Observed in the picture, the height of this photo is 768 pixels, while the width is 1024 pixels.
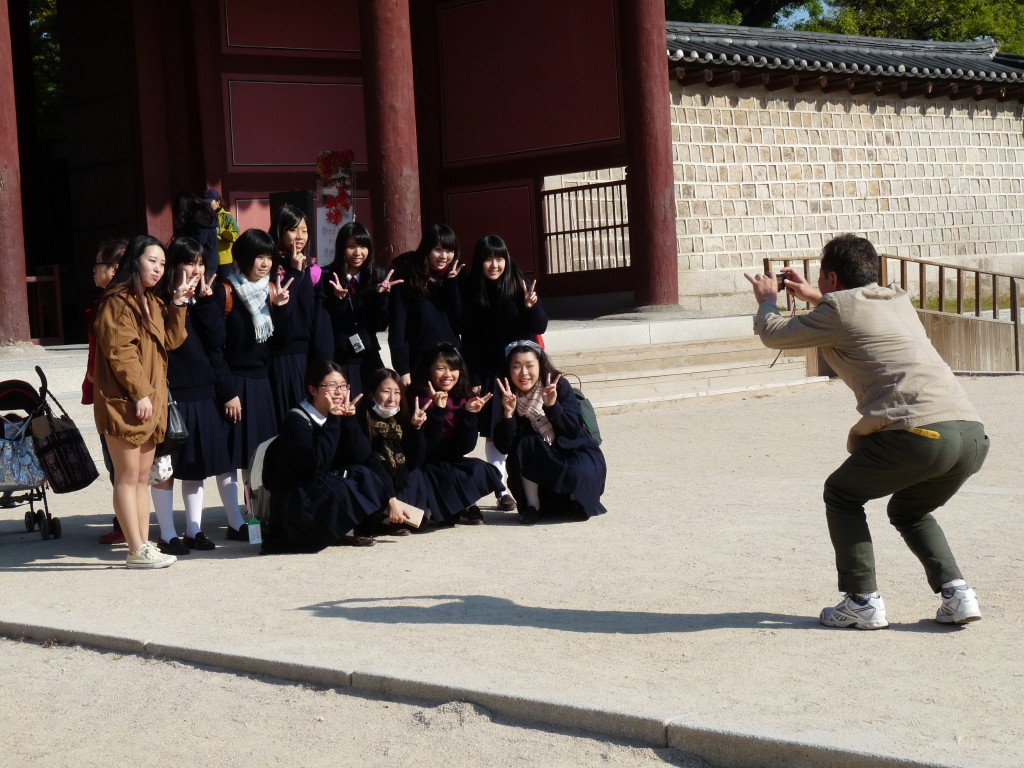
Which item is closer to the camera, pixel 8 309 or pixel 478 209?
pixel 8 309

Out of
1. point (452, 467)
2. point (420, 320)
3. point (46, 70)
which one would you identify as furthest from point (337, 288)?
point (46, 70)

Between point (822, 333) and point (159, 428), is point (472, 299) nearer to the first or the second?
point (159, 428)

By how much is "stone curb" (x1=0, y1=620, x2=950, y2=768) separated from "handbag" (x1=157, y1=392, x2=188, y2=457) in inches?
51.3

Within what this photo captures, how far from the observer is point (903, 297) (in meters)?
4.26

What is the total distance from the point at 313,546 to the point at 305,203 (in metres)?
6.70

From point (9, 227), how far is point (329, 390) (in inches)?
227

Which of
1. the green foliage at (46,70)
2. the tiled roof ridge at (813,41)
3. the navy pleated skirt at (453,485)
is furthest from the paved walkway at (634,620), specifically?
the green foliage at (46,70)

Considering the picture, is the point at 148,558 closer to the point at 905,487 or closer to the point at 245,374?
the point at 245,374

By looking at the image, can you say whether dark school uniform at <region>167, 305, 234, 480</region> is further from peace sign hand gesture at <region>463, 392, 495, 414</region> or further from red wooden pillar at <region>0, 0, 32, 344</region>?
red wooden pillar at <region>0, 0, 32, 344</region>

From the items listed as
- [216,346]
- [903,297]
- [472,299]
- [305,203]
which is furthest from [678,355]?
[903,297]

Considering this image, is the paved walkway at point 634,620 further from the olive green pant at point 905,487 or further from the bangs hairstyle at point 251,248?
the bangs hairstyle at point 251,248

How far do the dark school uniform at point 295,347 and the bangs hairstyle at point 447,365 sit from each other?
1.69 ft

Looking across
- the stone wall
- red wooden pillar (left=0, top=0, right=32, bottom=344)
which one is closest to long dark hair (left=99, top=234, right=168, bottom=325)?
red wooden pillar (left=0, top=0, right=32, bottom=344)

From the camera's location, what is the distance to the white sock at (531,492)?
6566 mm
